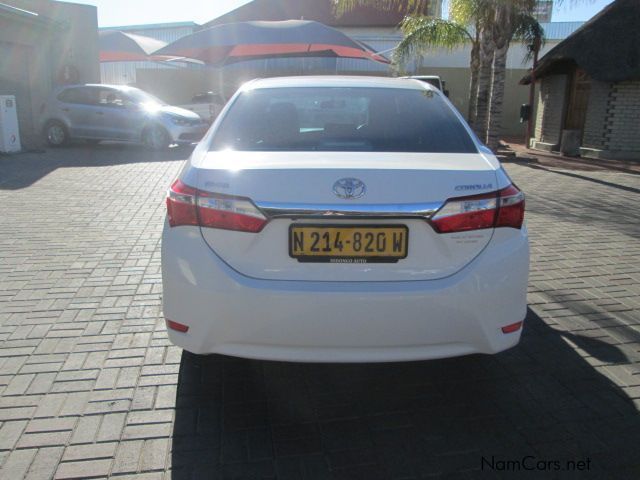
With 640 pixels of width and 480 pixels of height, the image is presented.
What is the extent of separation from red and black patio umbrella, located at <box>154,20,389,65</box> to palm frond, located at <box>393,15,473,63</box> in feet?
4.62

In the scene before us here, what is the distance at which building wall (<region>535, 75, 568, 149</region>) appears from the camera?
17.1m

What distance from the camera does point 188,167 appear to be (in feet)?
9.69

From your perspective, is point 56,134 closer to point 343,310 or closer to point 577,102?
point 577,102

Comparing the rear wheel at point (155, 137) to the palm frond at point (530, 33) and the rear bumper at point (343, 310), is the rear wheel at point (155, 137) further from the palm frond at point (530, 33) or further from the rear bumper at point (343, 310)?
the rear bumper at point (343, 310)

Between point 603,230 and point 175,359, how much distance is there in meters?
5.42

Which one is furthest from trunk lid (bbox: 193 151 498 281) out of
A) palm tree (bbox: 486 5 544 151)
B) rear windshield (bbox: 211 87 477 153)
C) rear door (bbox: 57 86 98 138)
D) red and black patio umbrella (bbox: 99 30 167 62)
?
red and black patio umbrella (bbox: 99 30 167 62)

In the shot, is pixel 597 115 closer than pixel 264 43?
Yes

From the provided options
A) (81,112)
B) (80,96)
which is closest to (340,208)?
(81,112)

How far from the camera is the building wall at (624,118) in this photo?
14523 millimetres

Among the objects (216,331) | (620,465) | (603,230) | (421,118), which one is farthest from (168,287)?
(603,230)

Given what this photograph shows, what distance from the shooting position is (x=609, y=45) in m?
14.4

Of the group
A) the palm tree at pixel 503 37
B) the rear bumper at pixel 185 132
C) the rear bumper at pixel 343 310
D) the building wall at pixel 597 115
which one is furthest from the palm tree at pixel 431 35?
the rear bumper at pixel 343 310

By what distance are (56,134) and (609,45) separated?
557 inches

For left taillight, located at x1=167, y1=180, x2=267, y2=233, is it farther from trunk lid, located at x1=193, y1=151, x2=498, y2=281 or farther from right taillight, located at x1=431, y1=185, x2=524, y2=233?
right taillight, located at x1=431, y1=185, x2=524, y2=233
